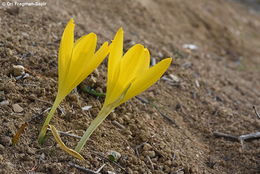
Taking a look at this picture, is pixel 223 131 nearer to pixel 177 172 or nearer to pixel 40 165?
pixel 177 172

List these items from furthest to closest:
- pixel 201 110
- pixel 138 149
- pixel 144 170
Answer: pixel 201 110 < pixel 138 149 < pixel 144 170

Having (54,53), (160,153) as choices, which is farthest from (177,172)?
(54,53)

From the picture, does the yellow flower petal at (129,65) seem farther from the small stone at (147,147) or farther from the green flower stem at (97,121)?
the small stone at (147,147)

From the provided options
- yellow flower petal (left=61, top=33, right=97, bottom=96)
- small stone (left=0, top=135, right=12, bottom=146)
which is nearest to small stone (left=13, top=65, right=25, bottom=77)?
small stone (left=0, top=135, right=12, bottom=146)

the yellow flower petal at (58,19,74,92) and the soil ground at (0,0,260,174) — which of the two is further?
the soil ground at (0,0,260,174)

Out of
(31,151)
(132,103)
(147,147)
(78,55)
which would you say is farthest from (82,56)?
(132,103)

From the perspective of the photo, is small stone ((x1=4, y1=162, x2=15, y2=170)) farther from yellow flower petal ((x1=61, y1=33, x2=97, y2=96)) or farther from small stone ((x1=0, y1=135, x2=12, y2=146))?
yellow flower petal ((x1=61, y1=33, x2=97, y2=96))

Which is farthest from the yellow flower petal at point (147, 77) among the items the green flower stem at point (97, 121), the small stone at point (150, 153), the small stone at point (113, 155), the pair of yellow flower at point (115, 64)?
the small stone at point (150, 153)

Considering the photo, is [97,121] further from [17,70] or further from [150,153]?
[17,70]
